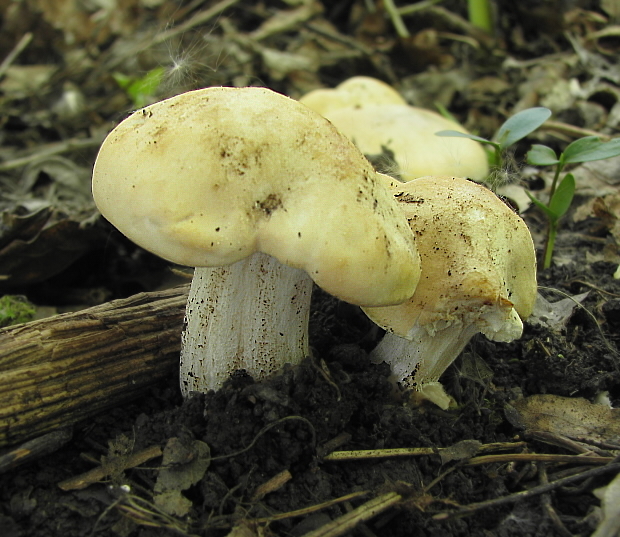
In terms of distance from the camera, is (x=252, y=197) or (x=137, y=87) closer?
(x=252, y=197)

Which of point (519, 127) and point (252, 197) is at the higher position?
point (252, 197)

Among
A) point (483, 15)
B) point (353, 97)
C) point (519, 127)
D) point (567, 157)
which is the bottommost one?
point (353, 97)

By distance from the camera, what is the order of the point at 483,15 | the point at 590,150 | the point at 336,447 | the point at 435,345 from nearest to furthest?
1. the point at 336,447
2. the point at 435,345
3. the point at 590,150
4. the point at 483,15

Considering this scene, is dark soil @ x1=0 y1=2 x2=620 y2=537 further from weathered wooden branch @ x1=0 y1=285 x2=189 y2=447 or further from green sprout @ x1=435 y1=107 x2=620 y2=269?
green sprout @ x1=435 y1=107 x2=620 y2=269

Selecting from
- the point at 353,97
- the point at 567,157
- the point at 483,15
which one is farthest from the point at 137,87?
the point at 567,157

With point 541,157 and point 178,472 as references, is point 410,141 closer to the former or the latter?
point 541,157

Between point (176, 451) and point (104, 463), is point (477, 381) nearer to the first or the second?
point (176, 451)

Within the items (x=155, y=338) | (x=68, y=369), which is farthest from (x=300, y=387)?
(x=68, y=369)
